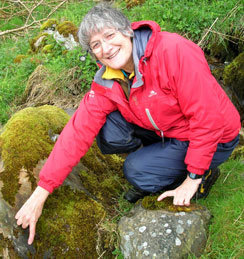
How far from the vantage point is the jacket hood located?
2088 millimetres

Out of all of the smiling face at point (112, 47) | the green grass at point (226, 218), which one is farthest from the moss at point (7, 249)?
the smiling face at point (112, 47)

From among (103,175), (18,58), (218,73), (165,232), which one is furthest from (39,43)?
(165,232)

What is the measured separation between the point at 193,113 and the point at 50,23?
568 cm

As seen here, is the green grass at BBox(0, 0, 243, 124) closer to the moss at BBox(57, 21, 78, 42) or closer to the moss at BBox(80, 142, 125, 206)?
the moss at BBox(57, 21, 78, 42)

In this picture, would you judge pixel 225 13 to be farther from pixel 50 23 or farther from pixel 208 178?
pixel 50 23

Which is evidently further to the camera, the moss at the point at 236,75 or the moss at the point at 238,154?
the moss at the point at 236,75

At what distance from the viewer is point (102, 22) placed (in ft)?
6.84

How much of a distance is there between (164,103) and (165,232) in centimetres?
102

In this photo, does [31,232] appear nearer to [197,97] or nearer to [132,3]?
[197,97]

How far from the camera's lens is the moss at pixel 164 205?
2.38 metres

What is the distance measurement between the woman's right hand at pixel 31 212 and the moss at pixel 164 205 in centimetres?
90

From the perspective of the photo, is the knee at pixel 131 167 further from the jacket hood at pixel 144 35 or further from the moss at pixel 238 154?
the moss at pixel 238 154

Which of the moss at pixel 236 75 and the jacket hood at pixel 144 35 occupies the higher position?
the jacket hood at pixel 144 35

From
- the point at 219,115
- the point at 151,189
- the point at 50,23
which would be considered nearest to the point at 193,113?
the point at 219,115
